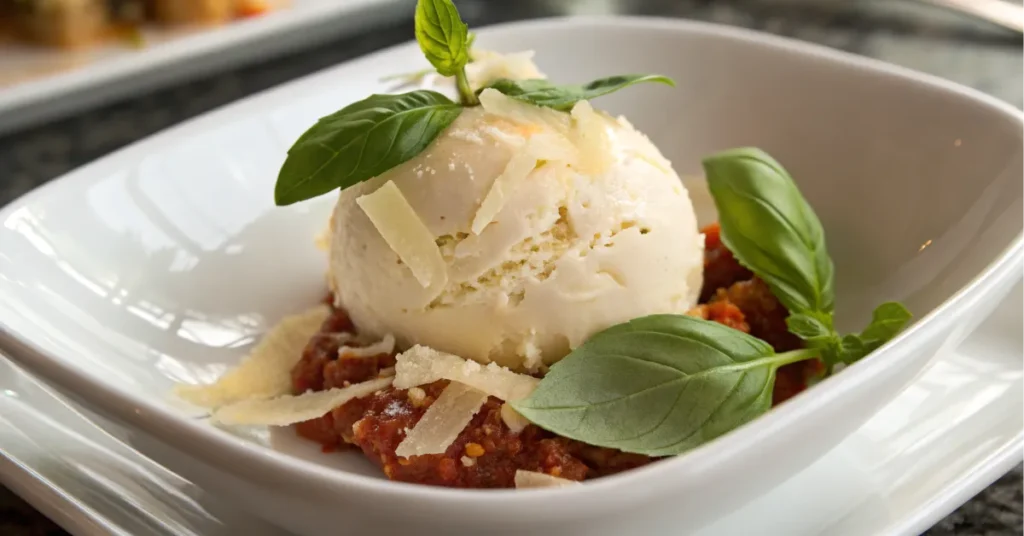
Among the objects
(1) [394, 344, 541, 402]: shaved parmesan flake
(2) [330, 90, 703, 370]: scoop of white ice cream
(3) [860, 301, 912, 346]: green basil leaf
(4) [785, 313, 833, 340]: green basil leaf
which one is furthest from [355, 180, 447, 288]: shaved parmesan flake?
(3) [860, 301, 912, 346]: green basil leaf

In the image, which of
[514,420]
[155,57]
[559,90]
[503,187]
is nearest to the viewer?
[514,420]

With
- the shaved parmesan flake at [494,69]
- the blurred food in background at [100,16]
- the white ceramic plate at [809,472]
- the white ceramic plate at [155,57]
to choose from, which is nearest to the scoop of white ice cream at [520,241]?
the shaved parmesan flake at [494,69]

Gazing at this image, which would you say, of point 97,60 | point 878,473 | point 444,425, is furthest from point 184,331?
point 97,60

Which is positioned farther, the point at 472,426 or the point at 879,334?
the point at 879,334

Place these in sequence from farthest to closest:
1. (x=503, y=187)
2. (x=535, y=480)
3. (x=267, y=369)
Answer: (x=267, y=369) → (x=503, y=187) → (x=535, y=480)

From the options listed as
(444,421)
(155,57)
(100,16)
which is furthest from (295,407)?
(100,16)

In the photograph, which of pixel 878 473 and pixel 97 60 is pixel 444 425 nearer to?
pixel 878 473

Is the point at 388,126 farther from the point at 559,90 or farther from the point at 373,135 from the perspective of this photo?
the point at 559,90
